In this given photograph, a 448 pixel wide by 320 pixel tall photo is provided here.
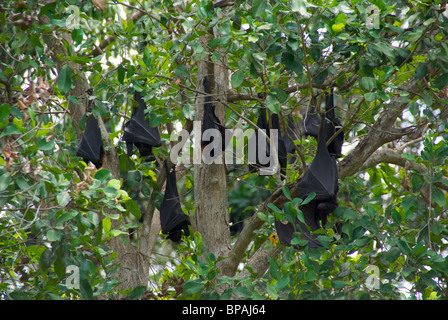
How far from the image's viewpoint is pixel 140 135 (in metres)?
4.79

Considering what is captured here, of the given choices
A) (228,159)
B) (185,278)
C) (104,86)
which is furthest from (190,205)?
(104,86)

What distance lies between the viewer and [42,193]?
3.03 metres

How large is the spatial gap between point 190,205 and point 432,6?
312 cm

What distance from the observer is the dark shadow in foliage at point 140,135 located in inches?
189

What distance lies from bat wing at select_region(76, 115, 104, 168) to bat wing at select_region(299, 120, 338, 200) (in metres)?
1.85

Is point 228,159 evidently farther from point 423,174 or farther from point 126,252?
point 423,174

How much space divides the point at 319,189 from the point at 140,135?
181 cm

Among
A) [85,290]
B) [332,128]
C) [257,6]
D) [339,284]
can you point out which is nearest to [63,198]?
[85,290]

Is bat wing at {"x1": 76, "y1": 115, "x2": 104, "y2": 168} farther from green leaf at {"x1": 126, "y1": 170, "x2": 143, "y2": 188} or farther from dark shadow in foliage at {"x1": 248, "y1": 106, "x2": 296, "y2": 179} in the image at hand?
dark shadow in foliage at {"x1": 248, "y1": 106, "x2": 296, "y2": 179}

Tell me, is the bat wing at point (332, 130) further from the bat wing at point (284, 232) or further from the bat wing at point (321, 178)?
the bat wing at point (284, 232)

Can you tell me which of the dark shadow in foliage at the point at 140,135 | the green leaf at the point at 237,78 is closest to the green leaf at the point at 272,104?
the green leaf at the point at 237,78

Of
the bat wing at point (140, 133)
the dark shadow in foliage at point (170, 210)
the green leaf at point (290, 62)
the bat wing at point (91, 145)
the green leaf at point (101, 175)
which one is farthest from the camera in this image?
the dark shadow in foliage at point (170, 210)

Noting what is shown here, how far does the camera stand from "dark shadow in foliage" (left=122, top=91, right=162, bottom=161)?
15.7 ft

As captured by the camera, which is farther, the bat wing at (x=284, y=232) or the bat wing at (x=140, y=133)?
the bat wing at (x=140, y=133)
